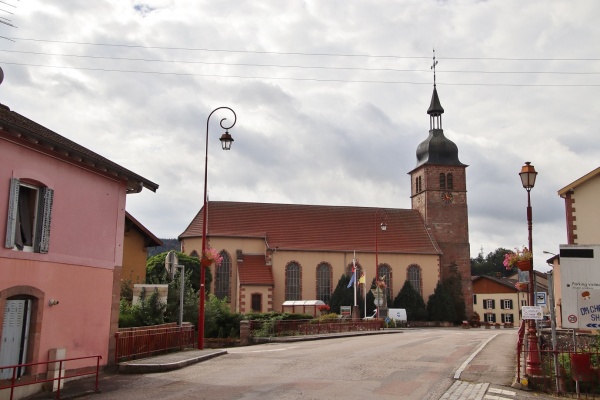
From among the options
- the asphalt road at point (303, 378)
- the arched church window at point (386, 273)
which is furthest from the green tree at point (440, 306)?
the asphalt road at point (303, 378)

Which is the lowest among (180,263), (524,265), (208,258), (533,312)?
(533,312)

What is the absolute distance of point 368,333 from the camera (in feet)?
116

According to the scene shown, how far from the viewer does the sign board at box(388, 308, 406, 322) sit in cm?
5501

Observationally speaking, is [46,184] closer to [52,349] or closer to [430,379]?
[52,349]

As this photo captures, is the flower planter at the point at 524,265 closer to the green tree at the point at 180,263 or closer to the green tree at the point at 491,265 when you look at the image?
the green tree at the point at 180,263

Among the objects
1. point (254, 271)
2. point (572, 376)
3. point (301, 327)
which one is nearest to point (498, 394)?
point (572, 376)

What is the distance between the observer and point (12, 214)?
12766 mm

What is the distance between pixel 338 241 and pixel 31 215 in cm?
4985

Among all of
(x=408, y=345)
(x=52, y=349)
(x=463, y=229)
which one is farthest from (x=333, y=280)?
(x=52, y=349)

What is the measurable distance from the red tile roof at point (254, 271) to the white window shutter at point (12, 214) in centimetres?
4435

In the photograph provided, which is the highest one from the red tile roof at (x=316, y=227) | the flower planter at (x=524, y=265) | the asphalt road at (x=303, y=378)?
the red tile roof at (x=316, y=227)

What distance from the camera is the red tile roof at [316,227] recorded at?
60750mm

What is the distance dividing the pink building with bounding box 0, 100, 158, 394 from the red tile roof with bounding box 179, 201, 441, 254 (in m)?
42.3

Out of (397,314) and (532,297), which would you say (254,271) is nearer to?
(397,314)
